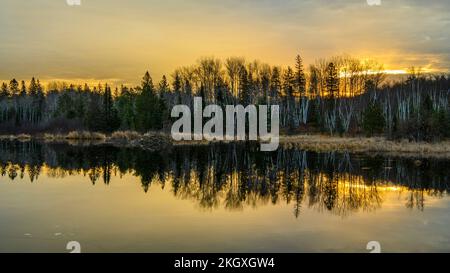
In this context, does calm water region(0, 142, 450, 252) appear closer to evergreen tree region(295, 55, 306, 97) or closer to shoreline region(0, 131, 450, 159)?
shoreline region(0, 131, 450, 159)

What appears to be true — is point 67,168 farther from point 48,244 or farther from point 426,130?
point 426,130

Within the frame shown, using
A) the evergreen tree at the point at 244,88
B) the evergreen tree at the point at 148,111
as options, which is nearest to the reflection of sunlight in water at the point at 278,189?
the evergreen tree at the point at 148,111

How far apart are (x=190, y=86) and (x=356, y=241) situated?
7800 cm

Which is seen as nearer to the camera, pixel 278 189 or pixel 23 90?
pixel 278 189

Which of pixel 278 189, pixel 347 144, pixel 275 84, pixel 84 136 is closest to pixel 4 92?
pixel 84 136

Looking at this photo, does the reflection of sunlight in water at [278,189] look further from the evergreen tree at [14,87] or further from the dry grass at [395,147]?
the evergreen tree at [14,87]

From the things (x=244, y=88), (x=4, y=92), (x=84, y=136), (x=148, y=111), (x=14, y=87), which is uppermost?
(x=14, y=87)

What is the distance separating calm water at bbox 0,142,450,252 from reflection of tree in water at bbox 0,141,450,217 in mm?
57

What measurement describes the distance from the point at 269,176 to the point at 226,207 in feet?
25.2

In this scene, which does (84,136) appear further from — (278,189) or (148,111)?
(278,189)

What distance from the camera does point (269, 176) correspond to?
73.9ft

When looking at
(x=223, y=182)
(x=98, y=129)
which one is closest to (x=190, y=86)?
(x=98, y=129)

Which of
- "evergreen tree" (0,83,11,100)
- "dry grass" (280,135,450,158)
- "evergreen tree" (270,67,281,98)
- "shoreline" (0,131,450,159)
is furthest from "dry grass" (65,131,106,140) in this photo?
"evergreen tree" (0,83,11,100)

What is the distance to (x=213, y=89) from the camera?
84.5 m
